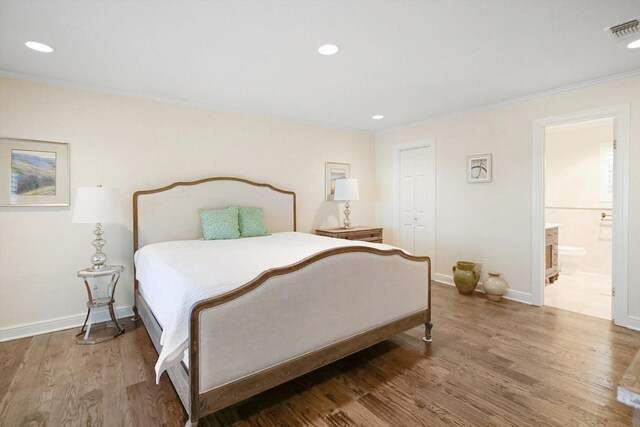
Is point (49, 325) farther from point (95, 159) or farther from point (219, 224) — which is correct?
point (219, 224)

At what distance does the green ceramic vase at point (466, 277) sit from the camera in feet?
12.7

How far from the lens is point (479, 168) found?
4.00 meters

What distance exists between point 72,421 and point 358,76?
321 centimetres

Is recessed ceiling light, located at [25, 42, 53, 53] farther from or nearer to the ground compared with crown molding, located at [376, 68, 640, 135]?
nearer to the ground

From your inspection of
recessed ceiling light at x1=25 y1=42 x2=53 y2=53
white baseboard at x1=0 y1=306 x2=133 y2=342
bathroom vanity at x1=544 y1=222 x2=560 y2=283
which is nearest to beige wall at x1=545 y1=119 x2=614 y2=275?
bathroom vanity at x1=544 y1=222 x2=560 y2=283

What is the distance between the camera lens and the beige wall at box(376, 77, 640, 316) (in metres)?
2.90

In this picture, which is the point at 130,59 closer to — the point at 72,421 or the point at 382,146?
the point at 72,421

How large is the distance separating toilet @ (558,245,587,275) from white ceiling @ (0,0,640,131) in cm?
286

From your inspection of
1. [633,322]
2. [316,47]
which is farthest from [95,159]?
[633,322]

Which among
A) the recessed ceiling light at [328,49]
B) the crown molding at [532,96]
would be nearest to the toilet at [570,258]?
the crown molding at [532,96]

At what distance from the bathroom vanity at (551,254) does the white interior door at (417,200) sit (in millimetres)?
1492

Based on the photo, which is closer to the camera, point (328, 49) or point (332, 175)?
point (328, 49)

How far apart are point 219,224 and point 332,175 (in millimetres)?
2090

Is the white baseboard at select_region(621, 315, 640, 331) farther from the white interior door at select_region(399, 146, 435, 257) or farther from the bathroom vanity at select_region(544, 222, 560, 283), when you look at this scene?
the white interior door at select_region(399, 146, 435, 257)
